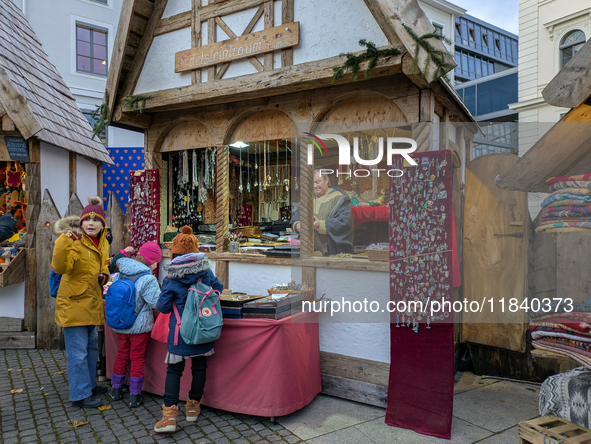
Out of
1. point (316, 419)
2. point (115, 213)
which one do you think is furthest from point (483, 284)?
point (115, 213)

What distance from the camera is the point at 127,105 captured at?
6.12 m

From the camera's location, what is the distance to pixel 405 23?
4.09 meters

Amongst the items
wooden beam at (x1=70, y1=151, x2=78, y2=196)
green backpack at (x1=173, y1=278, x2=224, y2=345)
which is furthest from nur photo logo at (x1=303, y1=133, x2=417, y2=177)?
wooden beam at (x1=70, y1=151, x2=78, y2=196)

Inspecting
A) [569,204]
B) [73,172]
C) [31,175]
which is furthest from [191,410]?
Answer: [73,172]

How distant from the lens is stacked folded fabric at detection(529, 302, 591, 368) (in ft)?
7.10

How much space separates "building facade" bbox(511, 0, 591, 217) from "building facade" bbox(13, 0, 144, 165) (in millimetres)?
14513

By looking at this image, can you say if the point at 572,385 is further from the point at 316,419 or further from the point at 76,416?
the point at 76,416

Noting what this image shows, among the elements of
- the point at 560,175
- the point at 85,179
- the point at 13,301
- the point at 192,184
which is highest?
the point at 85,179

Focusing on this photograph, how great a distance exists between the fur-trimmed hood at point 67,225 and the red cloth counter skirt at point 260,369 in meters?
1.77

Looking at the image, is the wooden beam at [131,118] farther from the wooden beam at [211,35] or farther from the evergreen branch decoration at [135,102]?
the wooden beam at [211,35]

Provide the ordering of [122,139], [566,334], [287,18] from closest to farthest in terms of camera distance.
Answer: [566,334] < [287,18] < [122,139]

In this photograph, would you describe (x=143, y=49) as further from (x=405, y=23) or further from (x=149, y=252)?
(x=405, y=23)

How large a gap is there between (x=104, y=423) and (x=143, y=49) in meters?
4.90

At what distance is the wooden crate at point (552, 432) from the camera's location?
85.0 inches
